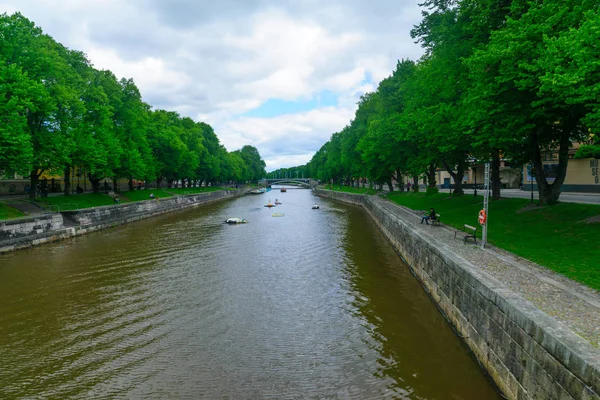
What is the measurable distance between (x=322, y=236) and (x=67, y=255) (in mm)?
20686

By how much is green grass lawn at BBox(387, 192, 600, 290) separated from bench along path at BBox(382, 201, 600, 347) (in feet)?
1.89

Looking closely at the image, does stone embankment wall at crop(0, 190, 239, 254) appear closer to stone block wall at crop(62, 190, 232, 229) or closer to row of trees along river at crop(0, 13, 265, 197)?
stone block wall at crop(62, 190, 232, 229)

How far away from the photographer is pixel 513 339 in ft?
26.8

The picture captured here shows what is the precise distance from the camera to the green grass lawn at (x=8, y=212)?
94.6 feet

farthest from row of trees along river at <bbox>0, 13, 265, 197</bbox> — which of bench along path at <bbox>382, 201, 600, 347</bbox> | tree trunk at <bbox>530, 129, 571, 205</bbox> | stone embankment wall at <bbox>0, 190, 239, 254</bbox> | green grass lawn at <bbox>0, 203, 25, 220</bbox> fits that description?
tree trunk at <bbox>530, 129, 571, 205</bbox>

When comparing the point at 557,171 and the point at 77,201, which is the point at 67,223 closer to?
the point at 77,201

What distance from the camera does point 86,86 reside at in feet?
145

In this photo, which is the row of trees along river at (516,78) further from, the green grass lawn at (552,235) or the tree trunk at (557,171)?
the green grass lawn at (552,235)

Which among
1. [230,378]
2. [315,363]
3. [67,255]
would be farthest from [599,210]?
[67,255]

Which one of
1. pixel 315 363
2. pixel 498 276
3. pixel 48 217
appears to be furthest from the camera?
pixel 48 217

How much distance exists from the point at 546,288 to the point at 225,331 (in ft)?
34.1

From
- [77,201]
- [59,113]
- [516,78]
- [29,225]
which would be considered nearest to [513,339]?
[516,78]

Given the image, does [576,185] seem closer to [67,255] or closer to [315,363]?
[315,363]

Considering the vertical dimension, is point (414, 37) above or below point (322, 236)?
above
